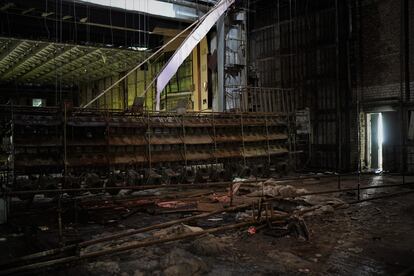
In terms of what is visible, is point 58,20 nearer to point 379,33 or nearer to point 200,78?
point 200,78

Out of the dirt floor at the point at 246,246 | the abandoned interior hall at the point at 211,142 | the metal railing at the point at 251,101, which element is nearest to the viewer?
the dirt floor at the point at 246,246

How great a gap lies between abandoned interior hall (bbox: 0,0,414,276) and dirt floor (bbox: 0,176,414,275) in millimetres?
35

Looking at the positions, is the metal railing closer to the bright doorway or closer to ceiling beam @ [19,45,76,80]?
the bright doorway

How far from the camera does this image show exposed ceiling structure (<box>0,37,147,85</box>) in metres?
17.4

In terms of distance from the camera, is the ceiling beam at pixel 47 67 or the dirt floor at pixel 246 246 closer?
the dirt floor at pixel 246 246

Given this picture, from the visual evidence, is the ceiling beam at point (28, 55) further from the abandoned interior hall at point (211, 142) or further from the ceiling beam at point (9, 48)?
the ceiling beam at point (9, 48)

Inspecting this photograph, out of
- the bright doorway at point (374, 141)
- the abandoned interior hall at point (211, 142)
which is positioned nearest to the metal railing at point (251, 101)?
the abandoned interior hall at point (211, 142)

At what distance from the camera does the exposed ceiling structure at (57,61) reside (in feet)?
57.1

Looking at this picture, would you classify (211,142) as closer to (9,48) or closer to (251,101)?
(251,101)

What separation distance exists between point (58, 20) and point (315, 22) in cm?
1266

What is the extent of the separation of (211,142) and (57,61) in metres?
10.9

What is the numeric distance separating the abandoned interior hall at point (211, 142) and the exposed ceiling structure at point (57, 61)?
0.16 m

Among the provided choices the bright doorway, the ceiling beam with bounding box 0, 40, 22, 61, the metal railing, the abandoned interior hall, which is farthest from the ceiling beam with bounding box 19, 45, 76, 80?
the bright doorway

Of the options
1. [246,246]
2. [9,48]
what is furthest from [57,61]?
[246,246]
